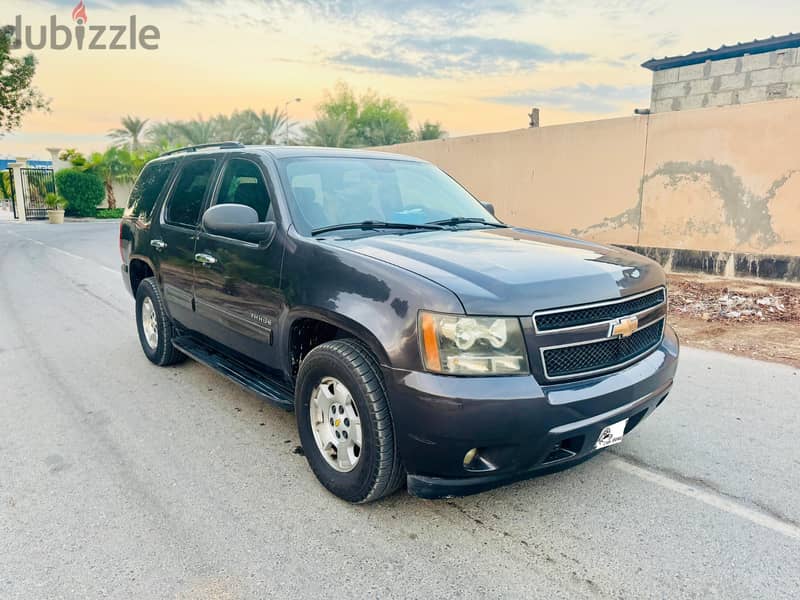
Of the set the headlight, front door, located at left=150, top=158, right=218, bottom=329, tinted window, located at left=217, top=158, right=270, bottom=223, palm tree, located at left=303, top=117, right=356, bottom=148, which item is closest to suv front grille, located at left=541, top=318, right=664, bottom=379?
the headlight

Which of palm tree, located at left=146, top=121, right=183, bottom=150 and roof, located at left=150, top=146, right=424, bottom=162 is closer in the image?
roof, located at left=150, top=146, right=424, bottom=162

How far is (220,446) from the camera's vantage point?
373 centimetres

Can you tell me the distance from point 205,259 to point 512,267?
235cm

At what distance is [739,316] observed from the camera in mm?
7301

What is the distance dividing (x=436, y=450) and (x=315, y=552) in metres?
0.73

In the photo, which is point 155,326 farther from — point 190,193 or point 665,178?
point 665,178

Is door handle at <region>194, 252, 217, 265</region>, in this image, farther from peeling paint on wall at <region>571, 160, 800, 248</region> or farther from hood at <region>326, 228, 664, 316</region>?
peeling paint on wall at <region>571, 160, 800, 248</region>

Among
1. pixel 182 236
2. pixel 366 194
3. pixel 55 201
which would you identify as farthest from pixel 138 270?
pixel 55 201

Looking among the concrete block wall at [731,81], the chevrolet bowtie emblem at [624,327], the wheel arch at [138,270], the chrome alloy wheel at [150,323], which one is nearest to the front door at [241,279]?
the chrome alloy wheel at [150,323]

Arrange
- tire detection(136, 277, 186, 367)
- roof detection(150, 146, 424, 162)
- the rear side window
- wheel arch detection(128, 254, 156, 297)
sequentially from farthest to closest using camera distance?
wheel arch detection(128, 254, 156, 297)
the rear side window
tire detection(136, 277, 186, 367)
roof detection(150, 146, 424, 162)

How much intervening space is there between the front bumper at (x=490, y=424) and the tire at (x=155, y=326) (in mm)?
3116

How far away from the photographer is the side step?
3539 mm

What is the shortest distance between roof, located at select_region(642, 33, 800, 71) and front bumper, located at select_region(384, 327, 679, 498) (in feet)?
49.1

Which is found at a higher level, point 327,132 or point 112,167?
point 327,132
